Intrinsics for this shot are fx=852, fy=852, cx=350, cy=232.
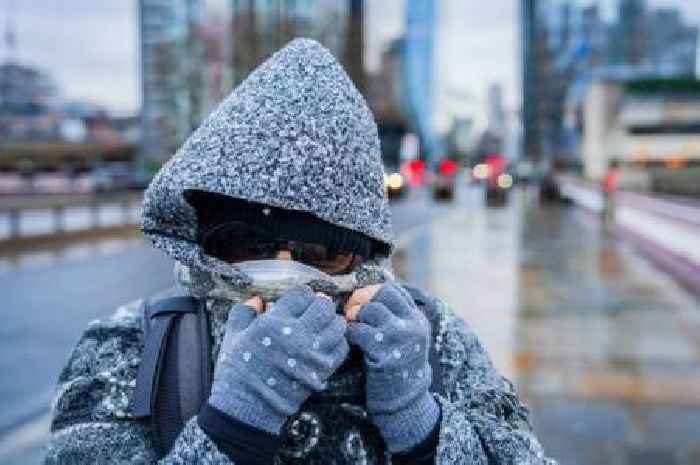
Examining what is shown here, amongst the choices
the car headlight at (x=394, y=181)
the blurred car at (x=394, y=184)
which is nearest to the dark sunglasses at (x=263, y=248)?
the blurred car at (x=394, y=184)

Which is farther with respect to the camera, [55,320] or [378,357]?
[55,320]

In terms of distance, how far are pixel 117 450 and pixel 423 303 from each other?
62cm

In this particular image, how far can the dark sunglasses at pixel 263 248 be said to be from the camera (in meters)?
1.42

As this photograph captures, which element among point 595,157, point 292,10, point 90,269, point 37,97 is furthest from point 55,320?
point 37,97

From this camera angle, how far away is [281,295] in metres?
1.35

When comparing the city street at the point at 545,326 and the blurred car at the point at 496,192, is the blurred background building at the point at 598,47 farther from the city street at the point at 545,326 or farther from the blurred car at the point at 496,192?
the city street at the point at 545,326

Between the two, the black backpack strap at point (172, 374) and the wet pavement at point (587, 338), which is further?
the wet pavement at point (587, 338)

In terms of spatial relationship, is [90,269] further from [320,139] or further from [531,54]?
[531,54]

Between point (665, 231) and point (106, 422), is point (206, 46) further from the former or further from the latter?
point (106, 422)

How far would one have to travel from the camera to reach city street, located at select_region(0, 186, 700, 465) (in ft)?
17.0

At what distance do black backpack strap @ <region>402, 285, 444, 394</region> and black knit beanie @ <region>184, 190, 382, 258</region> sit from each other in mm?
220

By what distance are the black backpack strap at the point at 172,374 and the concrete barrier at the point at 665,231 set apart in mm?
10395

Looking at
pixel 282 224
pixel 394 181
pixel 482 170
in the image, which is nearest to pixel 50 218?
pixel 394 181

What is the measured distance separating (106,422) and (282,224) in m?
0.43
